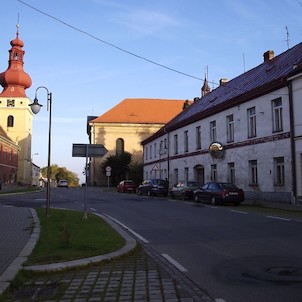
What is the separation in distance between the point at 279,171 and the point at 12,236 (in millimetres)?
18052

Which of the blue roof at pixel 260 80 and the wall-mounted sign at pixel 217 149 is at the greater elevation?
the blue roof at pixel 260 80

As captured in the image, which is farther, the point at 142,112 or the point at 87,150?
the point at 142,112

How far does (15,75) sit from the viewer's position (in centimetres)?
8612

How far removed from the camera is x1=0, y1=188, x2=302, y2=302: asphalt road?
624 cm

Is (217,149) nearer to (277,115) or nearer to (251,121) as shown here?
(251,121)

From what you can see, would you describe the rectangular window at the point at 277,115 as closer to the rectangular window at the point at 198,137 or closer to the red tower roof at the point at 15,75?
the rectangular window at the point at 198,137

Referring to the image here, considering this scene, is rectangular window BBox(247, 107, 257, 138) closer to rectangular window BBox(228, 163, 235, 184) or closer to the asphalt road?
rectangular window BBox(228, 163, 235, 184)

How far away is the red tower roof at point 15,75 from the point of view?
8562 cm

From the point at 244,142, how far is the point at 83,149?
15.3 metres

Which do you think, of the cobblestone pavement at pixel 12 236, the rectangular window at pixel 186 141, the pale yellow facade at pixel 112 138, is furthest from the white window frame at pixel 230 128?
the pale yellow facade at pixel 112 138

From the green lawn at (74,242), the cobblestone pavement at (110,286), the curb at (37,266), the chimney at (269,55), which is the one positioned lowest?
the cobblestone pavement at (110,286)

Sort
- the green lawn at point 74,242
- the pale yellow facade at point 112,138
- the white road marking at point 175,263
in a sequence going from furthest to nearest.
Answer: the pale yellow facade at point 112,138 → the green lawn at point 74,242 → the white road marking at point 175,263

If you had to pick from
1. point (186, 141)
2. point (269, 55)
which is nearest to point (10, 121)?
point (186, 141)

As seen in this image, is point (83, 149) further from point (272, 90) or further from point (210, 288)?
Answer: point (272, 90)
